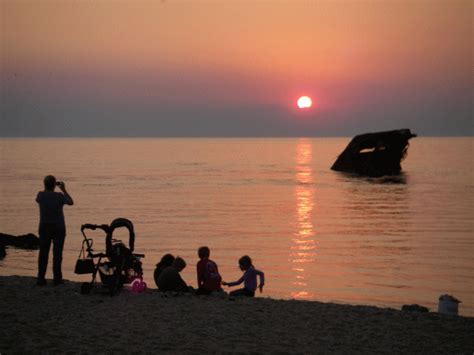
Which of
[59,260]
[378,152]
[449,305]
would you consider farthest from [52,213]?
[378,152]

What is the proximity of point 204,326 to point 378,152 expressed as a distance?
216 ft

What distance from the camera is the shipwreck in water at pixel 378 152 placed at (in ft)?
230

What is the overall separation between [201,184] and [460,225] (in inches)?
1418

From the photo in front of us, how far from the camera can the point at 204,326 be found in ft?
32.1

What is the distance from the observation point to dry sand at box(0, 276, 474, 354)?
8.84 m

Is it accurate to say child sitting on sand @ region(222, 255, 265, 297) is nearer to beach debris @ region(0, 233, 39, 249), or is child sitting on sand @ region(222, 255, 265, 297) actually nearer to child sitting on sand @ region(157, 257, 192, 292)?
child sitting on sand @ region(157, 257, 192, 292)

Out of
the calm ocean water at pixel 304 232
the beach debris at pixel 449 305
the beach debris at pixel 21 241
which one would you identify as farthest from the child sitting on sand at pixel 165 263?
the beach debris at pixel 21 241

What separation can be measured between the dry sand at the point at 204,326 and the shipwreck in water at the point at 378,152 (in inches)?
2371

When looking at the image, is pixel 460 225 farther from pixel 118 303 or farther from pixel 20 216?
pixel 118 303

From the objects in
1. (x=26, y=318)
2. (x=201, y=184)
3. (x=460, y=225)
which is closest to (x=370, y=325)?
(x=26, y=318)

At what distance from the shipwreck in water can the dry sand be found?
60235mm

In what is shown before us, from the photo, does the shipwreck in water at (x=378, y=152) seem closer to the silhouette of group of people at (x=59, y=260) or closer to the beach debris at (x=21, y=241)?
the beach debris at (x=21, y=241)

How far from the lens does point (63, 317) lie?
10.1 metres

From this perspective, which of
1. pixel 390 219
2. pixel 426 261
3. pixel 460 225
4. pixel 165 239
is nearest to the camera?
pixel 426 261
